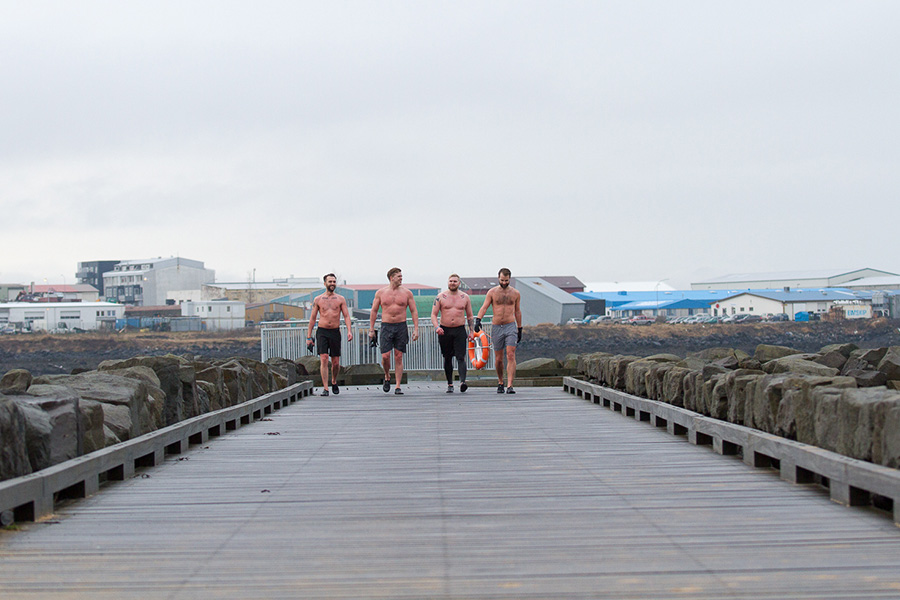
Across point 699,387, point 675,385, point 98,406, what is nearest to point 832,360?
point 675,385

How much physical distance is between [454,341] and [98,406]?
8.43 m

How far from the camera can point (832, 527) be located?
4.86m

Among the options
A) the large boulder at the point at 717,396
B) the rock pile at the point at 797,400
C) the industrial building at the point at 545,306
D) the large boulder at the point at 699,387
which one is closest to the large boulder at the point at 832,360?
the rock pile at the point at 797,400

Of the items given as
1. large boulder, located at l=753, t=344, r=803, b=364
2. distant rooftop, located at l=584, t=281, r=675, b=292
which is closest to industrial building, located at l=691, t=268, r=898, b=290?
distant rooftop, located at l=584, t=281, r=675, b=292

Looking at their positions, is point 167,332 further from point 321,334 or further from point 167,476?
point 167,476

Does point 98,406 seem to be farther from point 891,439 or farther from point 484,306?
point 484,306

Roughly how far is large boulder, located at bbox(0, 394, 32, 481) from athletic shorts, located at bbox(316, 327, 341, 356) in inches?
349

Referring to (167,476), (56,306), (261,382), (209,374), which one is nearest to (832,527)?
(167,476)

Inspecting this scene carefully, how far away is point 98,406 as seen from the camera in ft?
21.7

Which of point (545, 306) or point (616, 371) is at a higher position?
point (545, 306)

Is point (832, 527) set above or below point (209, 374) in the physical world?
below

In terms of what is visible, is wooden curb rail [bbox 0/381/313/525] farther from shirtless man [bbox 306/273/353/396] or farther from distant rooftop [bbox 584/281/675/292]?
distant rooftop [bbox 584/281/675/292]

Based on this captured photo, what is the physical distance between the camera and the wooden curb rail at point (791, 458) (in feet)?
16.3

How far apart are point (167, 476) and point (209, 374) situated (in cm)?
354
